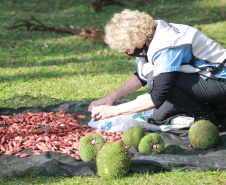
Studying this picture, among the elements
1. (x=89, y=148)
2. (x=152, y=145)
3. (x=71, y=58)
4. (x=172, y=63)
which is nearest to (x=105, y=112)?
(x=89, y=148)

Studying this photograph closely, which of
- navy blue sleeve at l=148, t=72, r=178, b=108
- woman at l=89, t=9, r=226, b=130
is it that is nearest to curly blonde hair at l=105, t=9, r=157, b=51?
woman at l=89, t=9, r=226, b=130

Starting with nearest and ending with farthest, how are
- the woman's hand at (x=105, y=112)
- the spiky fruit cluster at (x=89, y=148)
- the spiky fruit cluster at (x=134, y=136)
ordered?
the spiky fruit cluster at (x=89, y=148) → the woman's hand at (x=105, y=112) → the spiky fruit cluster at (x=134, y=136)

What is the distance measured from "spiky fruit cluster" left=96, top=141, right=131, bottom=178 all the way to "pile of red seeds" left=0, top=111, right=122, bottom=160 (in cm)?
50

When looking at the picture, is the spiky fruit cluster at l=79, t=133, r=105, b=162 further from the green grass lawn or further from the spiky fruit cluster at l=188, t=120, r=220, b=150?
the spiky fruit cluster at l=188, t=120, r=220, b=150

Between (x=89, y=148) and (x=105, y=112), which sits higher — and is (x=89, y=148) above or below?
below

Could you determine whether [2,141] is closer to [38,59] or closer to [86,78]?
[86,78]

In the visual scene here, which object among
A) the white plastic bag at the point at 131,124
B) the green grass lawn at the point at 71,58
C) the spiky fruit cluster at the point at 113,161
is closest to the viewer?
the spiky fruit cluster at the point at 113,161

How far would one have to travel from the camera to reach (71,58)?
23.0 ft

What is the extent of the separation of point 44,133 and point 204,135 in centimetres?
158

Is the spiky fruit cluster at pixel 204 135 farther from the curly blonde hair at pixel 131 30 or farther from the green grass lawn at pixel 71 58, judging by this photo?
the curly blonde hair at pixel 131 30

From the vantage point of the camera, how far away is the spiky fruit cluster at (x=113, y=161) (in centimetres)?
275

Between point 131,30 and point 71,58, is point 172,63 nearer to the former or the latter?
point 131,30

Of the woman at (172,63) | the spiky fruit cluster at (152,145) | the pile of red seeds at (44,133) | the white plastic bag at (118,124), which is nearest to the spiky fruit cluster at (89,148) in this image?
the pile of red seeds at (44,133)

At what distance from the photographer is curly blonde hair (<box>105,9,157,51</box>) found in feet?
10.6
